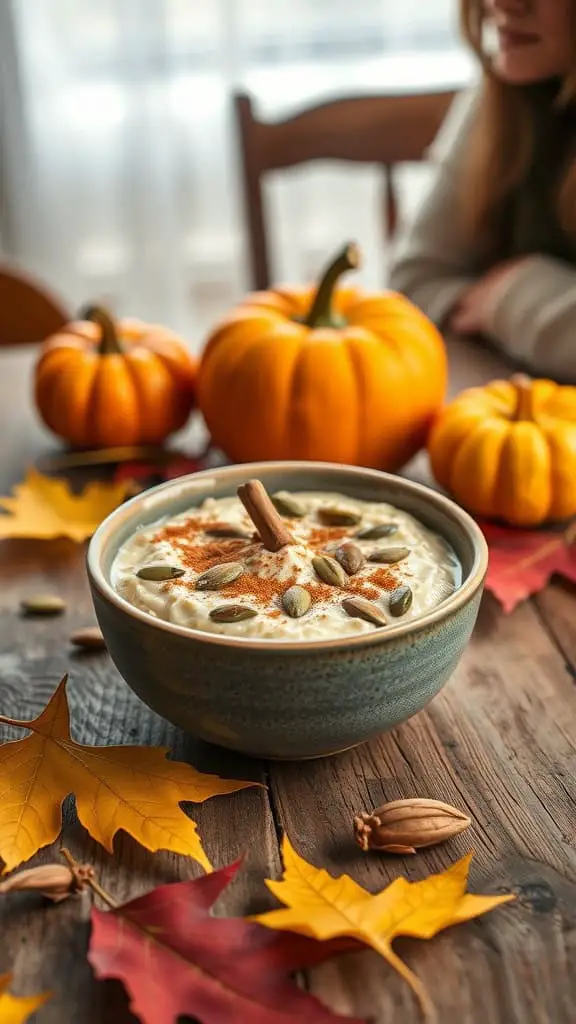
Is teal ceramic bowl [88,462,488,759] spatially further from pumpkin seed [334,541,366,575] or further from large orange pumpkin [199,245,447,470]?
large orange pumpkin [199,245,447,470]

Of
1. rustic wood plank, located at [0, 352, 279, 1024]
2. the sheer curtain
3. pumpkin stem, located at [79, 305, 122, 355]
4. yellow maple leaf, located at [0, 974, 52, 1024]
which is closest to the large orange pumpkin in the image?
pumpkin stem, located at [79, 305, 122, 355]

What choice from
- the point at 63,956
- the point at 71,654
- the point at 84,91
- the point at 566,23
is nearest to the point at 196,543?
the point at 71,654

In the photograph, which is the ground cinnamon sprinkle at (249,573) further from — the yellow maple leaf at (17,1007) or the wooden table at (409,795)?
the yellow maple leaf at (17,1007)

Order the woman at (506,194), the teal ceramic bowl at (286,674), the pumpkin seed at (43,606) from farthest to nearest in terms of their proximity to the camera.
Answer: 1. the woman at (506,194)
2. the pumpkin seed at (43,606)
3. the teal ceramic bowl at (286,674)

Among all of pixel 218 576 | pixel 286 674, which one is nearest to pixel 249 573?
pixel 218 576

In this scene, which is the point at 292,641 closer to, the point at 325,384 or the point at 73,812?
the point at 73,812

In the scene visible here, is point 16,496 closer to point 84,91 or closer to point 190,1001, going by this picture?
point 190,1001

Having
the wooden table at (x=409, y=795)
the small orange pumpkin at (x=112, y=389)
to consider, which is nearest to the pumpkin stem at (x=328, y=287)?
the small orange pumpkin at (x=112, y=389)
